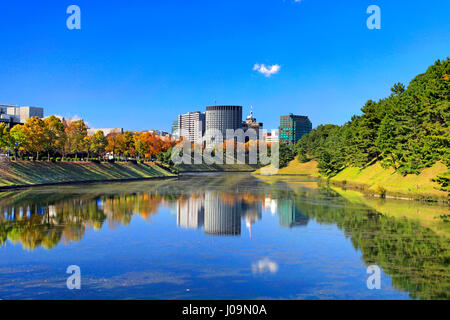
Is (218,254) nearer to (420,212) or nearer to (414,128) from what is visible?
(420,212)

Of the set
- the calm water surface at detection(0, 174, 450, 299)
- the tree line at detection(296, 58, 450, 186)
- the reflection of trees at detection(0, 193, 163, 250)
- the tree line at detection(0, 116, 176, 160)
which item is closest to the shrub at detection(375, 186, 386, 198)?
the tree line at detection(296, 58, 450, 186)

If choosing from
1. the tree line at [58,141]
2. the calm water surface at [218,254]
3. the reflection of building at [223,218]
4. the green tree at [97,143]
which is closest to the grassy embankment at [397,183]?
the calm water surface at [218,254]

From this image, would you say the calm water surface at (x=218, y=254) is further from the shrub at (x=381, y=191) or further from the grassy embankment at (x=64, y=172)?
the grassy embankment at (x=64, y=172)

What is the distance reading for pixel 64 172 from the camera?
311 ft

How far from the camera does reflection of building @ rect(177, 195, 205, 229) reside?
3812 centimetres

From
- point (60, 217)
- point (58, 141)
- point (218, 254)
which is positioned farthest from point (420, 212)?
point (58, 141)

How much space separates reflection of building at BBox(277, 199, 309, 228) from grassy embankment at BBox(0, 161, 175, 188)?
51.8 m

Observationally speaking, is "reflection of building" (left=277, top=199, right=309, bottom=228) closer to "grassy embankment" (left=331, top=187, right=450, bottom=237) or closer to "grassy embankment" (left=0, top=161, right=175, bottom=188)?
"grassy embankment" (left=331, top=187, right=450, bottom=237)

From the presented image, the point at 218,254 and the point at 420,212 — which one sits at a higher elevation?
the point at 420,212

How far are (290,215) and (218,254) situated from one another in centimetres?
2061

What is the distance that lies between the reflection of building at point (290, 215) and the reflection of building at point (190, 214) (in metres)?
8.54

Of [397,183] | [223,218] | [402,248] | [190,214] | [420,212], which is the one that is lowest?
[402,248]

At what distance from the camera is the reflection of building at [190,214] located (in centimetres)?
3812
